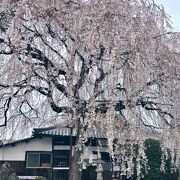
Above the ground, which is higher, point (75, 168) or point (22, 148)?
point (22, 148)

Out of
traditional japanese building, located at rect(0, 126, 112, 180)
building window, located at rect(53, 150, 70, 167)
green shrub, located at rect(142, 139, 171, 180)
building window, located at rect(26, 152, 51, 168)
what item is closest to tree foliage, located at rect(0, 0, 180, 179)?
green shrub, located at rect(142, 139, 171, 180)

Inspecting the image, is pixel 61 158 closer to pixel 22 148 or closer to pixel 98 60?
pixel 22 148

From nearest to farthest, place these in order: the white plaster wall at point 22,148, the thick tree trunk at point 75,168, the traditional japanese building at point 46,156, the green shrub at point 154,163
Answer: the thick tree trunk at point 75,168 → the green shrub at point 154,163 → the traditional japanese building at point 46,156 → the white plaster wall at point 22,148

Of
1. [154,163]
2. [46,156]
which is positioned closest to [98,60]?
[154,163]

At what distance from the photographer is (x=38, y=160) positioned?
1650 cm

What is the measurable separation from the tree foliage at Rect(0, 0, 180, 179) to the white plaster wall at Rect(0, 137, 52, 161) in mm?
8874

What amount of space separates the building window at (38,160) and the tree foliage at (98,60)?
8922 millimetres

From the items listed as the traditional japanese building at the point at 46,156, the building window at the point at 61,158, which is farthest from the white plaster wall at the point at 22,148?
the building window at the point at 61,158

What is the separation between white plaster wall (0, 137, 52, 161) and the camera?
16297 millimetres

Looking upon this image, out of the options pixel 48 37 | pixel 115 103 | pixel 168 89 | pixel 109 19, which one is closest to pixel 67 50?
pixel 48 37

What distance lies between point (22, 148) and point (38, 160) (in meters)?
1.00

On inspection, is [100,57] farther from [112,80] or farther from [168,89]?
[168,89]

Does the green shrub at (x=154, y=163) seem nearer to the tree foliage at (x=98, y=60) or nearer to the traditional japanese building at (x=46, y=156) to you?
the traditional japanese building at (x=46, y=156)

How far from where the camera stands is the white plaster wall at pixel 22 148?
16.3m
